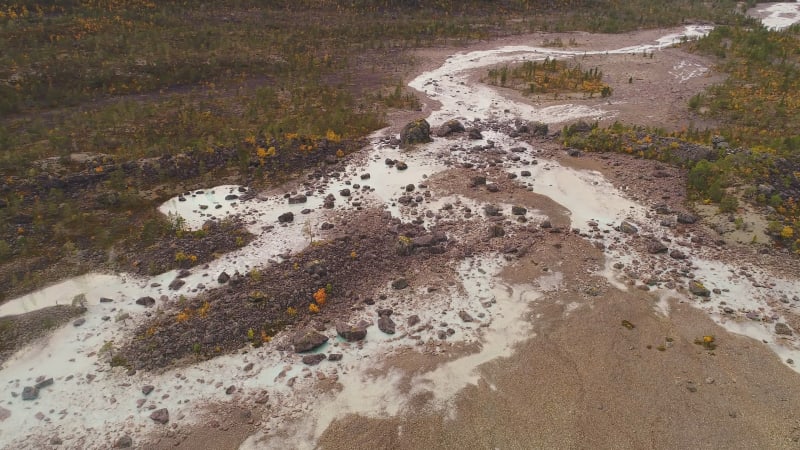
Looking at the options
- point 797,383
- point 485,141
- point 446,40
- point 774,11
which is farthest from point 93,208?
point 774,11

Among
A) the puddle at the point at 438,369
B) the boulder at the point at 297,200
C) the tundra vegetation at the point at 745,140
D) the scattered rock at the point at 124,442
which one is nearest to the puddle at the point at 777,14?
the tundra vegetation at the point at 745,140

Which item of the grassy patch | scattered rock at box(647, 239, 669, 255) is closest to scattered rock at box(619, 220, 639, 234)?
scattered rock at box(647, 239, 669, 255)

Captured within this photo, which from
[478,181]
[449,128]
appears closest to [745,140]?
[478,181]

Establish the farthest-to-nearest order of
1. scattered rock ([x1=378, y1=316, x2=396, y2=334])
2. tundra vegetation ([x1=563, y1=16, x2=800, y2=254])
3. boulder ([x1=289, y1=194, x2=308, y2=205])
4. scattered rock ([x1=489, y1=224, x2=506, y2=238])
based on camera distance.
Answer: boulder ([x1=289, y1=194, x2=308, y2=205]) → tundra vegetation ([x1=563, y1=16, x2=800, y2=254]) → scattered rock ([x1=489, y1=224, x2=506, y2=238]) → scattered rock ([x1=378, y1=316, x2=396, y2=334])

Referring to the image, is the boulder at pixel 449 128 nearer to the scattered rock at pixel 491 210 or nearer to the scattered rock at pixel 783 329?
the scattered rock at pixel 491 210

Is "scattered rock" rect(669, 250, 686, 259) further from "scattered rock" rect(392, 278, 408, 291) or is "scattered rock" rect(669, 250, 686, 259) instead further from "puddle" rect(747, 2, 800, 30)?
"puddle" rect(747, 2, 800, 30)

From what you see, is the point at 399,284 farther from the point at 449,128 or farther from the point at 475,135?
the point at 449,128

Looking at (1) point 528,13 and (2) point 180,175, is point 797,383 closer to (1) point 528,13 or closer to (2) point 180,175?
(2) point 180,175
